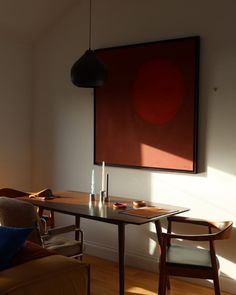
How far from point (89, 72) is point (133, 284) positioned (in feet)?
6.33

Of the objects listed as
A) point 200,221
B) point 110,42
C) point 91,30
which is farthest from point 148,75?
point 200,221

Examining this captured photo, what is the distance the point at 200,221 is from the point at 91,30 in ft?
7.89

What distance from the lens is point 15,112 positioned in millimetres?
5020

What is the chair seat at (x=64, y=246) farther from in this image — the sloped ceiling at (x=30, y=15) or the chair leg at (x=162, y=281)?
the sloped ceiling at (x=30, y=15)

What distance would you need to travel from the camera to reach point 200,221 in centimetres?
338

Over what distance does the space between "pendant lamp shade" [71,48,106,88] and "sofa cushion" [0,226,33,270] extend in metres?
1.45

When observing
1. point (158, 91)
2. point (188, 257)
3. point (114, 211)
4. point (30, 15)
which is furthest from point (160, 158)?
point (30, 15)

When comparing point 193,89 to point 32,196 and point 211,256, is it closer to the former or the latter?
point 211,256

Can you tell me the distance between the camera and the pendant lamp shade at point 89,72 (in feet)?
11.1

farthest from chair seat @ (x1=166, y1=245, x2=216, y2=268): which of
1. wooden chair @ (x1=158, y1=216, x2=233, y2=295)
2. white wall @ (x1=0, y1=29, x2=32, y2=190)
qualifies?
white wall @ (x1=0, y1=29, x2=32, y2=190)

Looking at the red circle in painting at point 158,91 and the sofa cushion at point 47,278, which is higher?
the red circle in painting at point 158,91

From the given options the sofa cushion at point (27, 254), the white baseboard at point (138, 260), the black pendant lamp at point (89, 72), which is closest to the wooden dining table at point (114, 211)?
the white baseboard at point (138, 260)

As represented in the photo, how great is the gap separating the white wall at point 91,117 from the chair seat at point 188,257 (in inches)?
19.7

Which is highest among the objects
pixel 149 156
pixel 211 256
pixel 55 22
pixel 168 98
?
pixel 55 22
